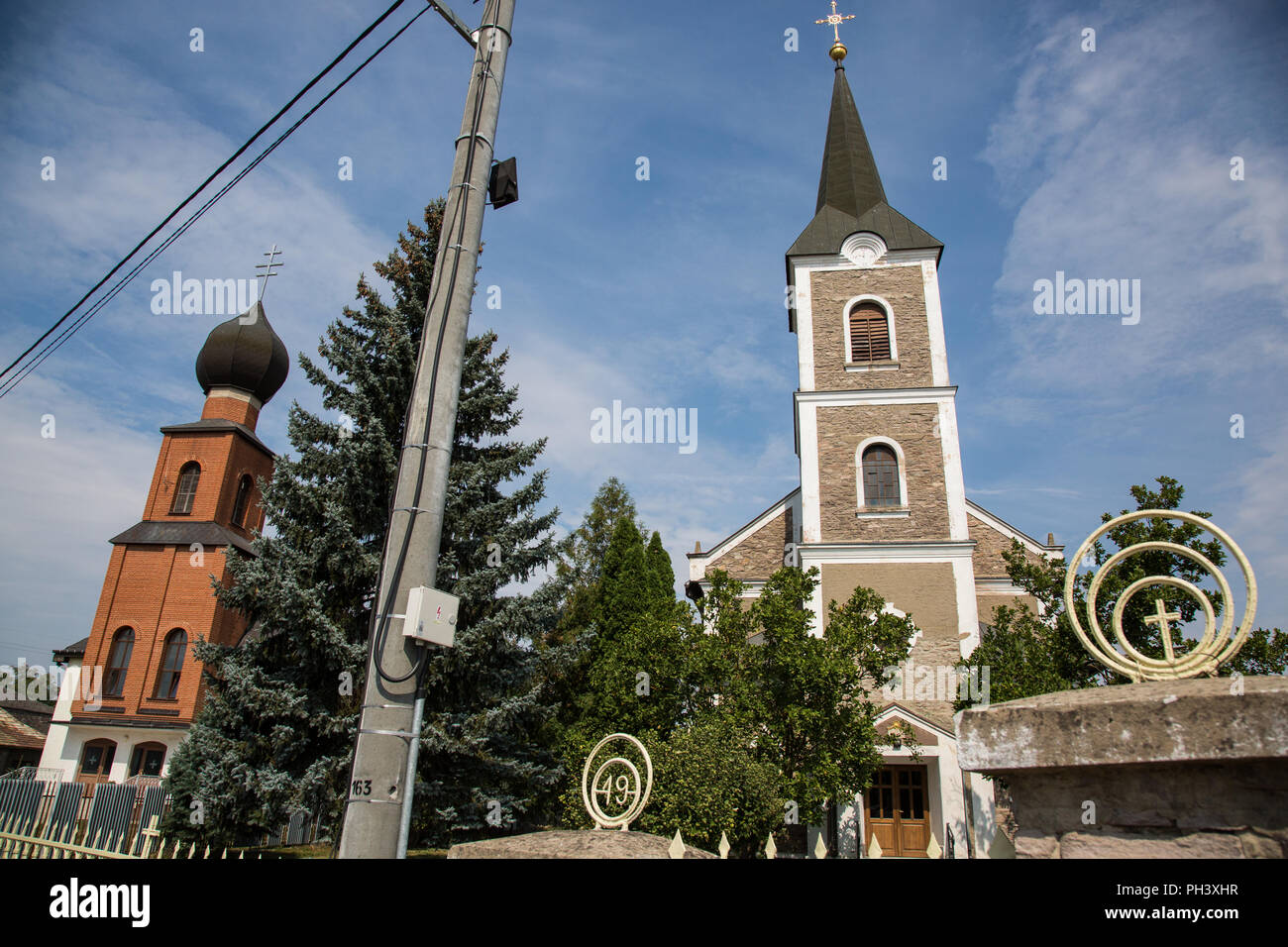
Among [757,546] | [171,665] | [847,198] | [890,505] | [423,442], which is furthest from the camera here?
[171,665]

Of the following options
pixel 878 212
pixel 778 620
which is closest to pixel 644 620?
pixel 778 620

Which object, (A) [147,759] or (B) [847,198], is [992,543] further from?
(A) [147,759]

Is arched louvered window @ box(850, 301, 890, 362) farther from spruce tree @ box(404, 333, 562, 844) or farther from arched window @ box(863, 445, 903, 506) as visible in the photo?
spruce tree @ box(404, 333, 562, 844)

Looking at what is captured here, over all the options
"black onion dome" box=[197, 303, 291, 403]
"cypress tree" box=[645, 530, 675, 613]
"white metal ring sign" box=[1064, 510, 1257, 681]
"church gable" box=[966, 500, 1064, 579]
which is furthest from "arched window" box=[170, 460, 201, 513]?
"white metal ring sign" box=[1064, 510, 1257, 681]

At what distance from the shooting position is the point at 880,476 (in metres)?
18.0

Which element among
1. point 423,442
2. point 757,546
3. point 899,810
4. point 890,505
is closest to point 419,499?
point 423,442

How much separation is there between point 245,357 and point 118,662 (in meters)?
12.9

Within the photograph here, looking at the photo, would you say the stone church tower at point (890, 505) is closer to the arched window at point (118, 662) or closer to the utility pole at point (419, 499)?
the utility pole at point (419, 499)

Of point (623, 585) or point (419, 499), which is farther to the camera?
point (623, 585)

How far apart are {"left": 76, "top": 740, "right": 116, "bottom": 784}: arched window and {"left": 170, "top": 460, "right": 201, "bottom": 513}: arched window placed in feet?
30.3

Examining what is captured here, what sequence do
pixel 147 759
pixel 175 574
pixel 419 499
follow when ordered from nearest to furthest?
pixel 419 499 < pixel 147 759 < pixel 175 574

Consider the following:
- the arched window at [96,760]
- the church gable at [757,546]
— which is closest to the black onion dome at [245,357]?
the arched window at [96,760]

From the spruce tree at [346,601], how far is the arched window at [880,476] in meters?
8.56
